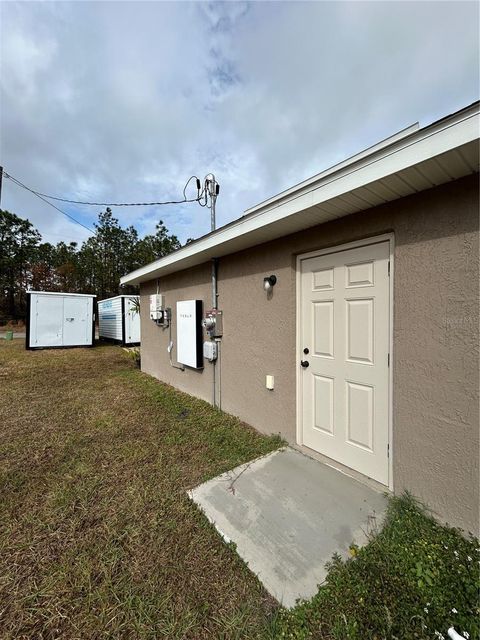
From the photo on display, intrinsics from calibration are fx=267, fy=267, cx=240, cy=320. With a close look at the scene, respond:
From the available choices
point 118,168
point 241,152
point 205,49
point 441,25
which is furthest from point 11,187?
point 441,25

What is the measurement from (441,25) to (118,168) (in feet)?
32.2

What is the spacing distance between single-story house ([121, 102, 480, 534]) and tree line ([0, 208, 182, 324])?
64.7 ft

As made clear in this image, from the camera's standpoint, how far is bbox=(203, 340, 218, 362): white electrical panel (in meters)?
4.02

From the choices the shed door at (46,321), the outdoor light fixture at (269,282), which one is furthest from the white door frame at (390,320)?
the shed door at (46,321)

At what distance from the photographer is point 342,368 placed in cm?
243

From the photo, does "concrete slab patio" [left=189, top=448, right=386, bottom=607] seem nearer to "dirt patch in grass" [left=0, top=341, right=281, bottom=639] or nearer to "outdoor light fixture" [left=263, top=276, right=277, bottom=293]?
"dirt patch in grass" [left=0, top=341, right=281, bottom=639]

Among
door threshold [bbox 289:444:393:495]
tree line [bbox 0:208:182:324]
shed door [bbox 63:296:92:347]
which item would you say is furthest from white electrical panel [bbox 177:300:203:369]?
tree line [bbox 0:208:182:324]

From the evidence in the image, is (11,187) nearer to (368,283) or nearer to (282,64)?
(282,64)

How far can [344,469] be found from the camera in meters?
2.44

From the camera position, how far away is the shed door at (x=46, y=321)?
10359 mm

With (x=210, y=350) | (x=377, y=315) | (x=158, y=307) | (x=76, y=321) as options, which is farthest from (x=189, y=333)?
(x=76, y=321)

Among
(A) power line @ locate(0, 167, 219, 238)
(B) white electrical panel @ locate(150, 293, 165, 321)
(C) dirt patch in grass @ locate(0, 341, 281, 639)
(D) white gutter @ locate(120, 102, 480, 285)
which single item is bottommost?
(C) dirt patch in grass @ locate(0, 341, 281, 639)

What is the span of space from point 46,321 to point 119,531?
11230mm

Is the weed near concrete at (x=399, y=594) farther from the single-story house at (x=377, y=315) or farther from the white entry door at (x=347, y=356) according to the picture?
the white entry door at (x=347, y=356)
